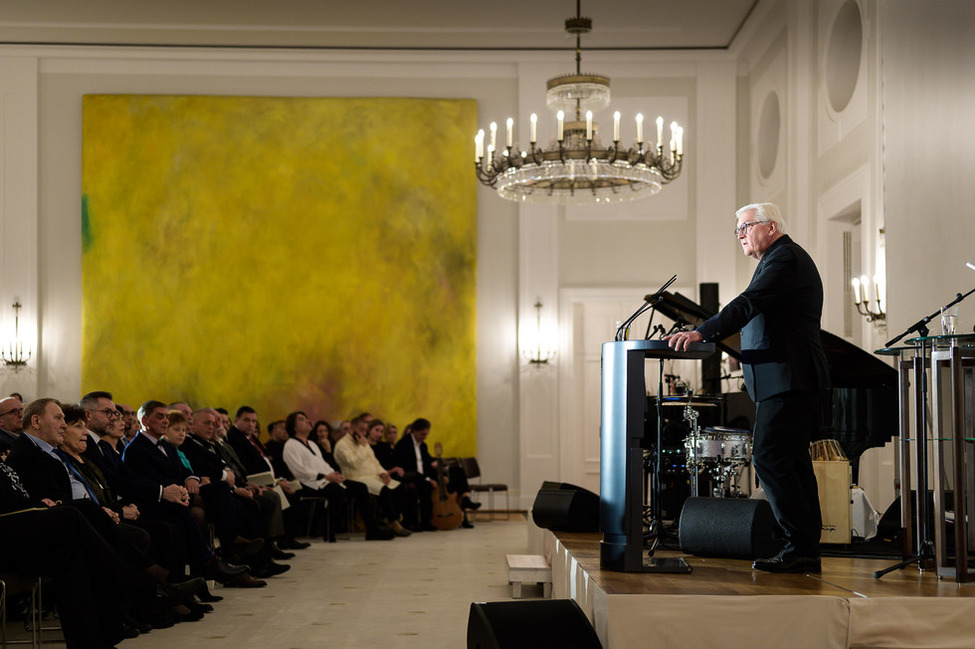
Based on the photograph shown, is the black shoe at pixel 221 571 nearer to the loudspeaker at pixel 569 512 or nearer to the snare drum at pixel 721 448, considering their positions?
the loudspeaker at pixel 569 512

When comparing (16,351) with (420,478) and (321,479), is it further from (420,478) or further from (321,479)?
(420,478)

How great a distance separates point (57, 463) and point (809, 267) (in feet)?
12.7

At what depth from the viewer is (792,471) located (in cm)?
455

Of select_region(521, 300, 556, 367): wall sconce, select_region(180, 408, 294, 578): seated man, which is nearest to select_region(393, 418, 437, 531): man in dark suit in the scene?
select_region(521, 300, 556, 367): wall sconce

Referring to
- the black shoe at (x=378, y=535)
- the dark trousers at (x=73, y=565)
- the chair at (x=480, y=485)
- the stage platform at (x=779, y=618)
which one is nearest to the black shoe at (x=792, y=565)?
the stage platform at (x=779, y=618)

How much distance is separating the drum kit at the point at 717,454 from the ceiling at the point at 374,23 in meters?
6.95

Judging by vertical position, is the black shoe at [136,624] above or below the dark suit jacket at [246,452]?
below

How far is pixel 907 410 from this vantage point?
4898 mm

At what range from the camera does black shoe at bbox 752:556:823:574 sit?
14.8 ft

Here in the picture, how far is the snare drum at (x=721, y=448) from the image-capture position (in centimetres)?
639

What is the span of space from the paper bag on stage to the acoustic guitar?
5972 millimetres

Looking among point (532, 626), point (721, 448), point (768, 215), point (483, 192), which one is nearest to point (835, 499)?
point (721, 448)

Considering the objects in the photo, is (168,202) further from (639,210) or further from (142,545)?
(142,545)

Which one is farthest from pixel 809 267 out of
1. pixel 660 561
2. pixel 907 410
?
pixel 660 561
